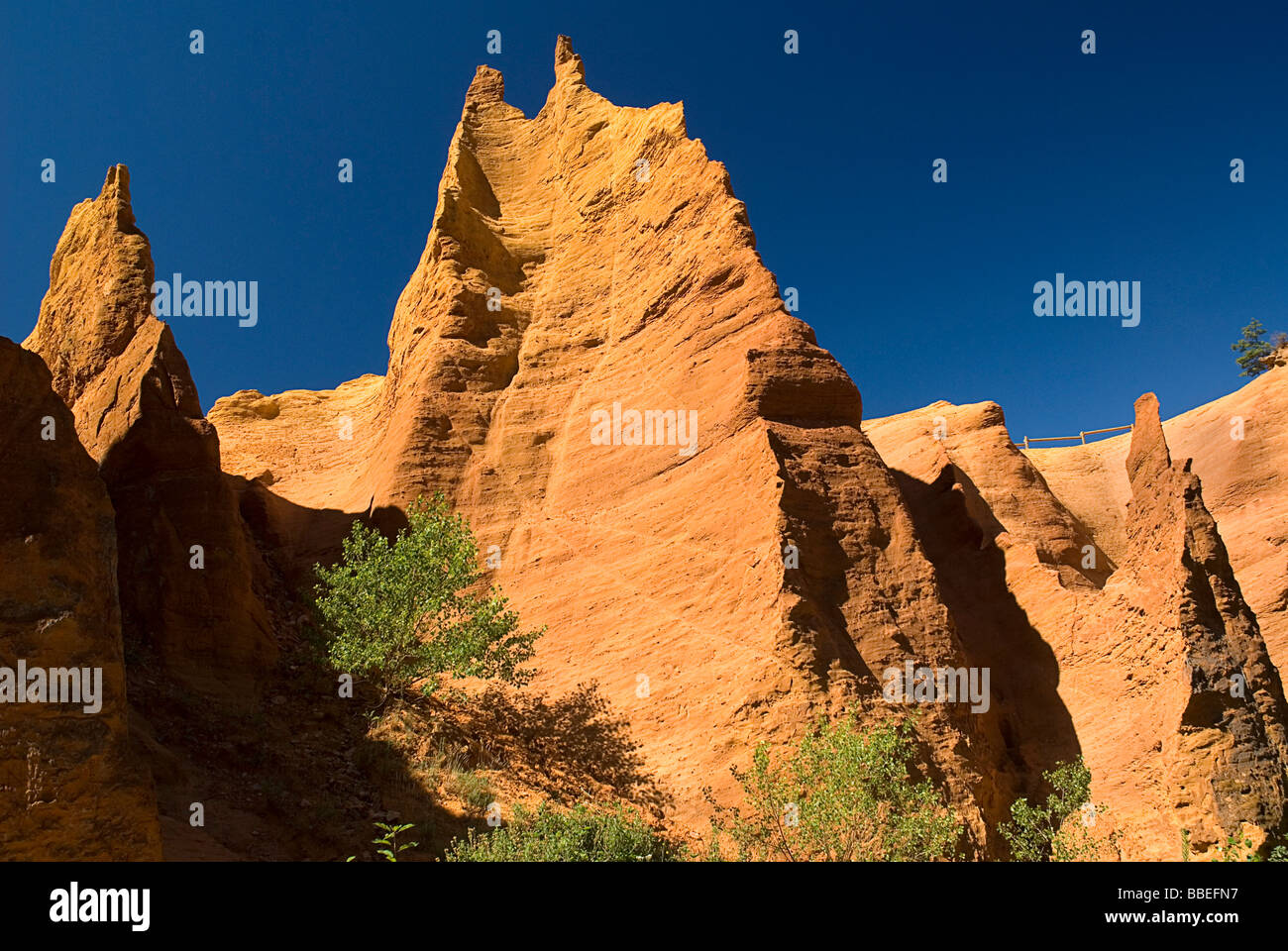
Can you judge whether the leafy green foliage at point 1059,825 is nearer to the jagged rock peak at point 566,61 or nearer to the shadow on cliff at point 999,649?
the shadow on cliff at point 999,649

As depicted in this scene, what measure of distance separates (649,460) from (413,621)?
7.98 m

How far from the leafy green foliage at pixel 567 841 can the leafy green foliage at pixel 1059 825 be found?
7009 mm

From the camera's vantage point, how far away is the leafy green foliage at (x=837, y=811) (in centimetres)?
1270

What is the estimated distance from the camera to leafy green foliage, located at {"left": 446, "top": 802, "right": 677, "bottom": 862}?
12.1 metres

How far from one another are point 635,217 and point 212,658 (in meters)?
19.3

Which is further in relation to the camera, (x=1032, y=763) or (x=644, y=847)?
(x=1032, y=763)

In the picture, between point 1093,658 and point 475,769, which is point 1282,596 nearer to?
point 1093,658

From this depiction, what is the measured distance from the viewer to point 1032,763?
68.6 ft

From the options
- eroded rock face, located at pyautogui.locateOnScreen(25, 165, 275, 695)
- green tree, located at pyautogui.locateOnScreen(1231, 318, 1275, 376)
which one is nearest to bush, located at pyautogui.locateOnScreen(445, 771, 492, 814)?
eroded rock face, located at pyautogui.locateOnScreen(25, 165, 275, 695)

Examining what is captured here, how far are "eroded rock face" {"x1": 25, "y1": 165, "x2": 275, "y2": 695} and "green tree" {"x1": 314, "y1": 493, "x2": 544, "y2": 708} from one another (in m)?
2.18

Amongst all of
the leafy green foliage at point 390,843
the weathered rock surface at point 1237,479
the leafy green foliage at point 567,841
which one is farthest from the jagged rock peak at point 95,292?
the weathered rock surface at point 1237,479

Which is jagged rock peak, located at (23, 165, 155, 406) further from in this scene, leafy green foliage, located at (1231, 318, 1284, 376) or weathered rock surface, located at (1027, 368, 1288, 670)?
leafy green foliage, located at (1231, 318, 1284, 376)

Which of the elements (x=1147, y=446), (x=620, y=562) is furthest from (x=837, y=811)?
(x=1147, y=446)

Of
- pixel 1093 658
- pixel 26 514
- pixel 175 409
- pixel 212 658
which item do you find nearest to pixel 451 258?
pixel 175 409
